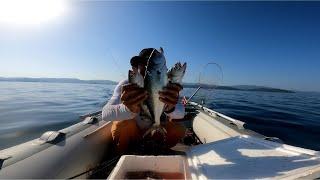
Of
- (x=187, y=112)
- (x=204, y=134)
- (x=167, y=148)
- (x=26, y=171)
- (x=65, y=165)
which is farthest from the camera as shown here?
(x=187, y=112)

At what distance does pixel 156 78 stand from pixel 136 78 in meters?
0.22

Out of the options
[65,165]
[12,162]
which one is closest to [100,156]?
[65,165]

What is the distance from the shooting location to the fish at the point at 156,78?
9.00 ft

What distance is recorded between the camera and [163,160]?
281cm

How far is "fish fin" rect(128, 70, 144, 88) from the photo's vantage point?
109 inches

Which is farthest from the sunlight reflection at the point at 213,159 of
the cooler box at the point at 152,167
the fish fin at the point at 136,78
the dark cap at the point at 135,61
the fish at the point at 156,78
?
the dark cap at the point at 135,61

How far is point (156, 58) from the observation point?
275 centimetres

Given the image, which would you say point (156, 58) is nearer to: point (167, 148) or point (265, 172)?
point (265, 172)

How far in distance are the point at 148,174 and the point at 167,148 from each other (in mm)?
1879

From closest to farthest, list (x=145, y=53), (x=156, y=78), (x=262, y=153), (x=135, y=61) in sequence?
(x=156, y=78) → (x=262, y=153) → (x=135, y=61) → (x=145, y=53)

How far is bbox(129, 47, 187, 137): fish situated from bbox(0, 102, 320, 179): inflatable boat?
A: 0.57m

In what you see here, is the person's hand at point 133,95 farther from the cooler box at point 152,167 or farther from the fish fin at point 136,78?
the cooler box at point 152,167

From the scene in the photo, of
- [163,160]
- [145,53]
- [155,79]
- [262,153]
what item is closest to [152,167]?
[163,160]

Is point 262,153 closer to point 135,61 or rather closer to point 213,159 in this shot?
point 213,159
